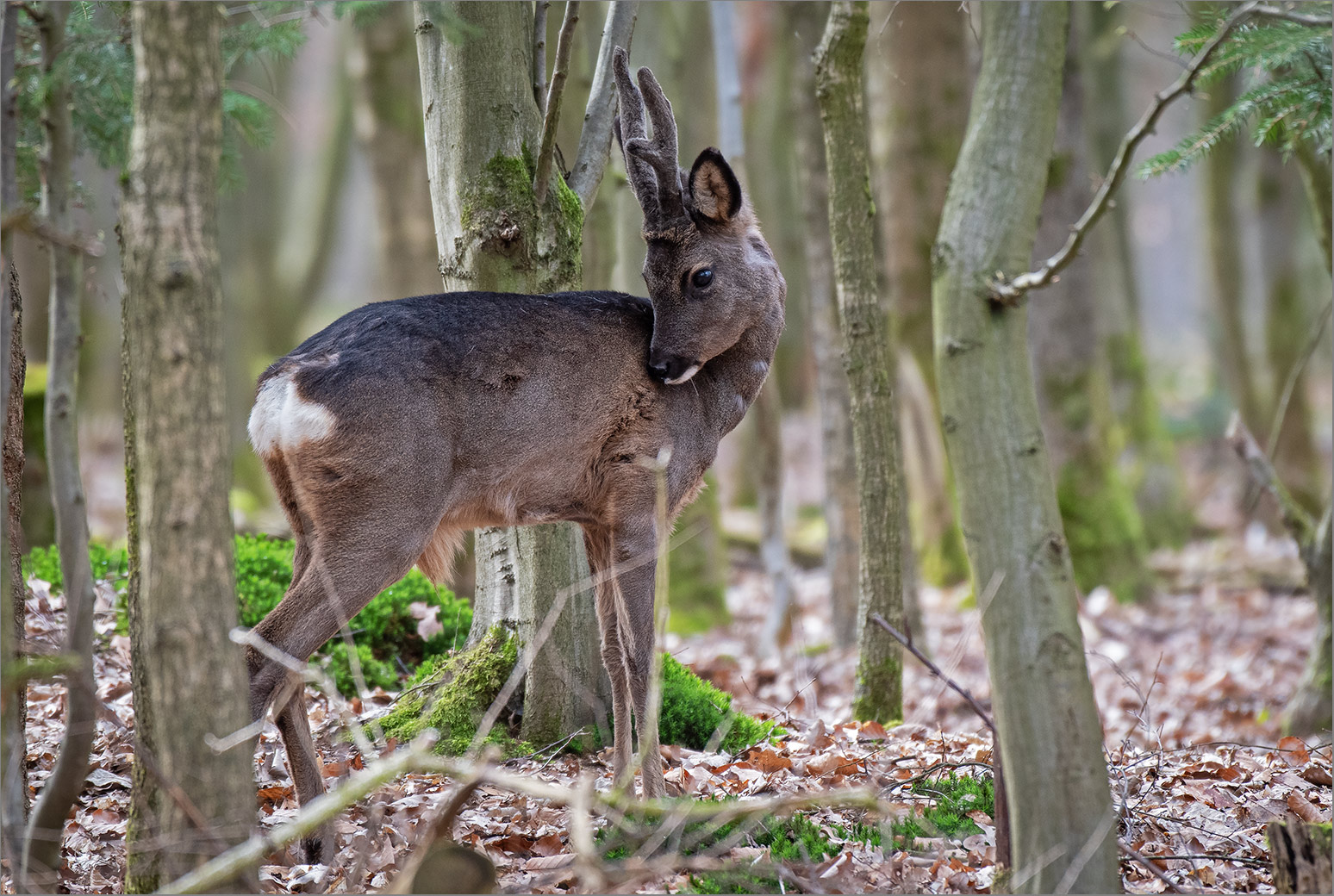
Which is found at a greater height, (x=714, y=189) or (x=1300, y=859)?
(x=714, y=189)

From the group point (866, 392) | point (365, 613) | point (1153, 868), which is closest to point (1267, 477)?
point (866, 392)

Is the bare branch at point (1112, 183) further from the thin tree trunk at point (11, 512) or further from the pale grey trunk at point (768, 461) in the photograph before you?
the pale grey trunk at point (768, 461)

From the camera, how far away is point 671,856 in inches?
114

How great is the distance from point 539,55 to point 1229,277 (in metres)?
13.4

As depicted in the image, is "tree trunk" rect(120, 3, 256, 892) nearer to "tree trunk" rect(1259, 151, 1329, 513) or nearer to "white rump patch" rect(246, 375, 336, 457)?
"white rump patch" rect(246, 375, 336, 457)

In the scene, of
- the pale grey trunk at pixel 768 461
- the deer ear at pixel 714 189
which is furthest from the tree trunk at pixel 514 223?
the pale grey trunk at pixel 768 461

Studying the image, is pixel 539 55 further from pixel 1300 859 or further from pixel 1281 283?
pixel 1281 283

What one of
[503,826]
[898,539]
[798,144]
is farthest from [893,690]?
[798,144]

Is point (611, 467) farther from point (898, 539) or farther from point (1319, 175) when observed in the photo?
point (1319, 175)

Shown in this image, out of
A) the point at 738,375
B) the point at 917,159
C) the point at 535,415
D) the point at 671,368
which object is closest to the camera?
the point at 535,415

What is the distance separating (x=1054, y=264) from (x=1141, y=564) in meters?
9.32

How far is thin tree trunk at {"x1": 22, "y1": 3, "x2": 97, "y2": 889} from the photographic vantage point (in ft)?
10.7

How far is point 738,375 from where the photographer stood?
5.38 metres

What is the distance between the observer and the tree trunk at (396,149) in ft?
39.0
